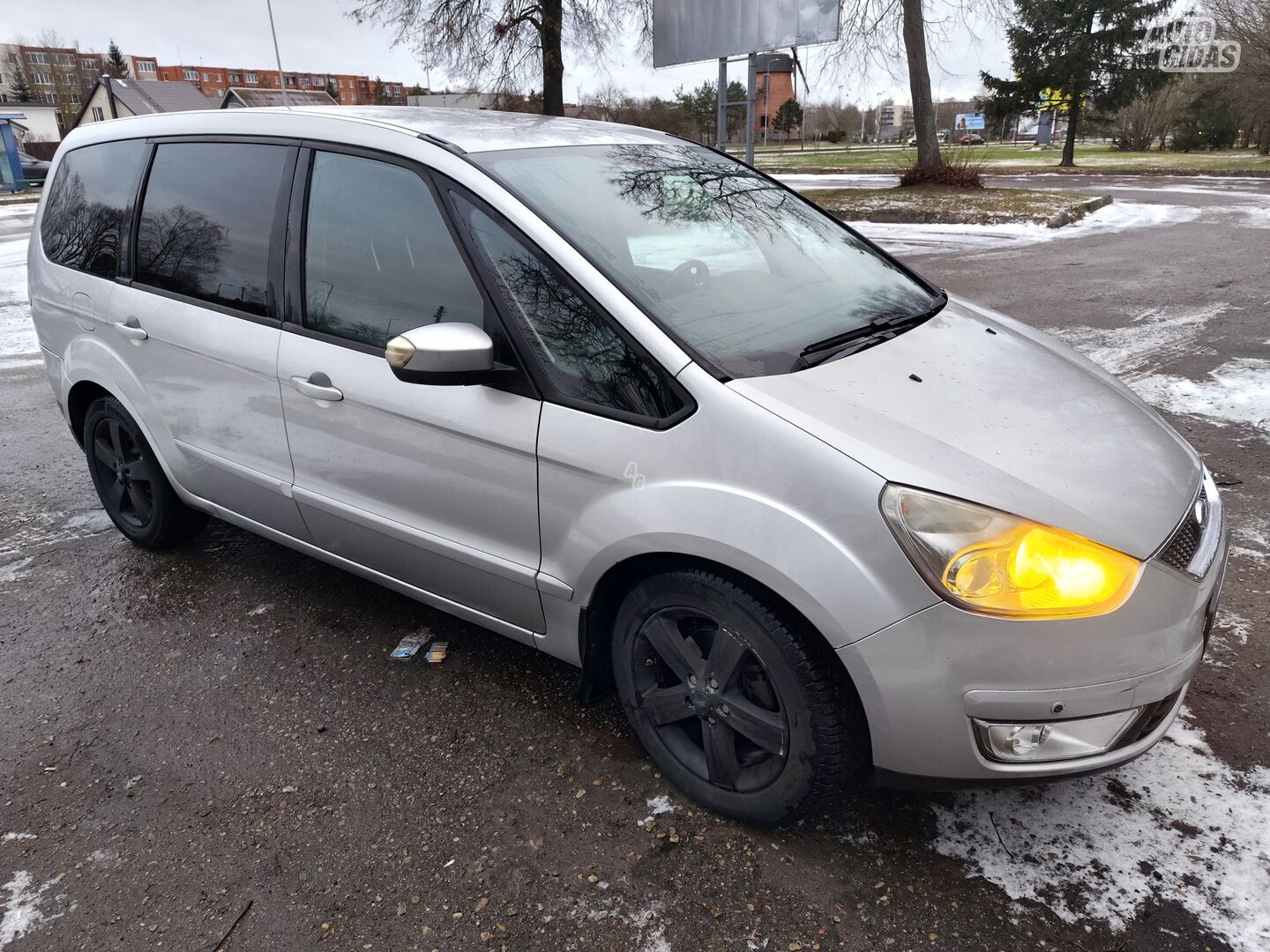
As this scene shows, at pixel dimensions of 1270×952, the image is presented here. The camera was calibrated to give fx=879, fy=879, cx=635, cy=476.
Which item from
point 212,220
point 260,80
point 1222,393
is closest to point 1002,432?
point 212,220

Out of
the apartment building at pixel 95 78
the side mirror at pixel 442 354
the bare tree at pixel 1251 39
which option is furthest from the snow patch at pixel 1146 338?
the apartment building at pixel 95 78

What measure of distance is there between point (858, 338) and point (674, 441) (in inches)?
29.7

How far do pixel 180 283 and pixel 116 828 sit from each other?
188 centimetres

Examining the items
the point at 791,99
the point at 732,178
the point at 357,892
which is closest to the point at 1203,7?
the point at 732,178

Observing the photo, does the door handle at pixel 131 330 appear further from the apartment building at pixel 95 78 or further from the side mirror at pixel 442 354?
the apartment building at pixel 95 78

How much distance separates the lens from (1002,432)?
6.89 feet

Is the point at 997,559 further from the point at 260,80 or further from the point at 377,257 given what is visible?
the point at 260,80

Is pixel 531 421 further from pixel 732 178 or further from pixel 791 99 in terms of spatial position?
pixel 791 99

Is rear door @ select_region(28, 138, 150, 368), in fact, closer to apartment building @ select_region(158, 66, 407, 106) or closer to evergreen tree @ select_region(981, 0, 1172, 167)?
evergreen tree @ select_region(981, 0, 1172, 167)

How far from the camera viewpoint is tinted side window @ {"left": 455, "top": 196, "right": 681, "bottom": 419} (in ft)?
7.10

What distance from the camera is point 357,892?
83.5 inches

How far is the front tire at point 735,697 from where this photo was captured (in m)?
2.00

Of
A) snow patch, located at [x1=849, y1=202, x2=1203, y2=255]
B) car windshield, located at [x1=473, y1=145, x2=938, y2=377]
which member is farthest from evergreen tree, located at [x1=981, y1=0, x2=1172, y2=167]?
car windshield, located at [x1=473, y1=145, x2=938, y2=377]

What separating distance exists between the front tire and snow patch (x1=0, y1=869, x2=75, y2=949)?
58.2 inches
